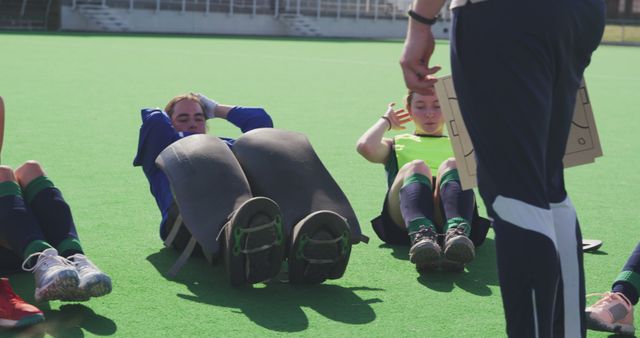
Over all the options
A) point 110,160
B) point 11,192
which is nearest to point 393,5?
point 110,160

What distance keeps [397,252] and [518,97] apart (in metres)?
2.44

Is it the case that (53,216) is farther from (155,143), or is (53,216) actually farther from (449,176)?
(449,176)

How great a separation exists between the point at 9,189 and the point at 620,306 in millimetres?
2099

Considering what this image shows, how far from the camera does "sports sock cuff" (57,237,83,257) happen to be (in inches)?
151

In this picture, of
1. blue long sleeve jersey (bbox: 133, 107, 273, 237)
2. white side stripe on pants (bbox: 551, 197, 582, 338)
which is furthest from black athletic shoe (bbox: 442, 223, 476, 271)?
white side stripe on pants (bbox: 551, 197, 582, 338)

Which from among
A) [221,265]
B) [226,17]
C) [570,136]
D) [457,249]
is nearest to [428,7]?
[570,136]

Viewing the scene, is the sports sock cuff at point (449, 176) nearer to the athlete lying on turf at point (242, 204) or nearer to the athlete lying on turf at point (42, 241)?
the athlete lying on turf at point (242, 204)

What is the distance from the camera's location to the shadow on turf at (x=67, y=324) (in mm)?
3459

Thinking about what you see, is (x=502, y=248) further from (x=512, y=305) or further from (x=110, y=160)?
(x=110, y=160)

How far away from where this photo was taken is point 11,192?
3.88m

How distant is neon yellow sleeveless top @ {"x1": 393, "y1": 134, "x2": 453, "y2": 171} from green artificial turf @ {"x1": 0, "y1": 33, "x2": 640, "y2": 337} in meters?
0.42

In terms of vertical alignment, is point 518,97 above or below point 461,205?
above

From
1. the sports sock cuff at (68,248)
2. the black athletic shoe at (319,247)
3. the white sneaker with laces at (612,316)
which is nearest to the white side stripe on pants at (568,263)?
the white sneaker with laces at (612,316)

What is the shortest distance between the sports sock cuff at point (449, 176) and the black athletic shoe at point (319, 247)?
80 cm
